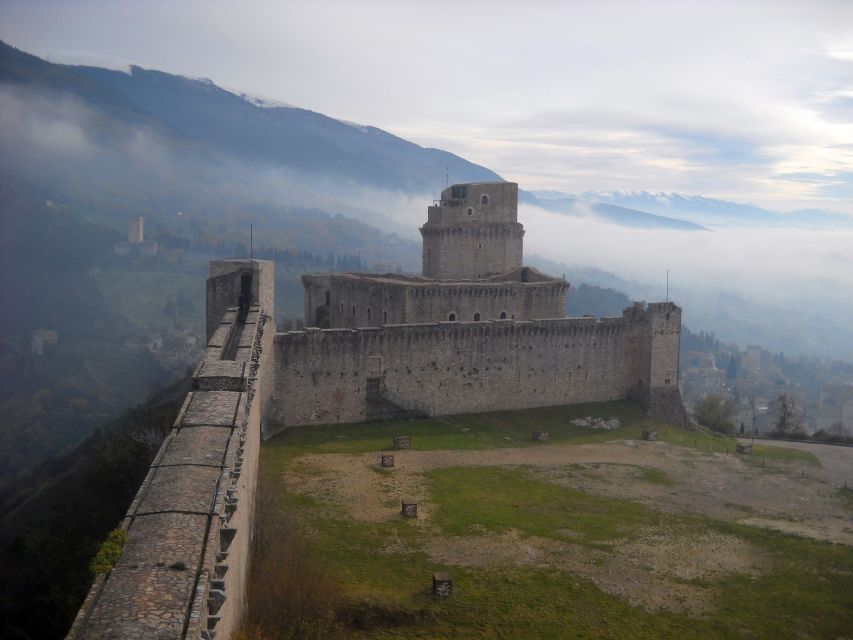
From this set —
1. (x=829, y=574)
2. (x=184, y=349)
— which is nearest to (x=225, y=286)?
(x=829, y=574)

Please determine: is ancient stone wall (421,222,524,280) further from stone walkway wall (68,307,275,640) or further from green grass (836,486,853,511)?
stone walkway wall (68,307,275,640)

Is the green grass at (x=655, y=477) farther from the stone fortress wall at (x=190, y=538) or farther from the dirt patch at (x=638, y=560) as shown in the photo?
the stone fortress wall at (x=190, y=538)

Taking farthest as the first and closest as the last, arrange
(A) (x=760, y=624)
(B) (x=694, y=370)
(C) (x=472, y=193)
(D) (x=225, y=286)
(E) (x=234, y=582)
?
1. (B) (x=694, y=370)
2. (C) (x=472, y=193)
3. (D) (x=225, y=286)
4. (A) (x=760, y=624)
5. (E) (x=234, y=582)

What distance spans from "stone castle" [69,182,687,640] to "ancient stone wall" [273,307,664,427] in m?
0.07

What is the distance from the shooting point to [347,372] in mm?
37938

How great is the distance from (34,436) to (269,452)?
207ft

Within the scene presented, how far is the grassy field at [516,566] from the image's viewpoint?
66.0 ft

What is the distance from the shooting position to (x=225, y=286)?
3525 centimetres

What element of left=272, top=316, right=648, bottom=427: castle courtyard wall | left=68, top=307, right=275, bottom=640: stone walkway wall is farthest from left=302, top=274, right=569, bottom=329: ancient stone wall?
left=68, top=307, right=275, bottom=640: stone walkway wall

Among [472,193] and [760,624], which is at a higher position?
[472,193]

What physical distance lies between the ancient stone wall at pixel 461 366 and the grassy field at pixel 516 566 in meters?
2.97

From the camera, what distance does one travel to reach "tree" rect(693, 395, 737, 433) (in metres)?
52.5

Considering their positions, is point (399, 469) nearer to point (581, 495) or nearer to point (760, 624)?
point (581, 495)

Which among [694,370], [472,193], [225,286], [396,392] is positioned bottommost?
[694,370]
